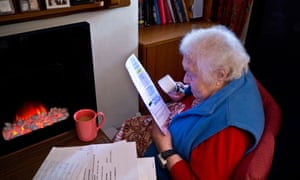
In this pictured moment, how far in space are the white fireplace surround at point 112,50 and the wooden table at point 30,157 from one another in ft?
1.55

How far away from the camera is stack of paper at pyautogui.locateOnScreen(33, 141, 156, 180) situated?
91 centimetres

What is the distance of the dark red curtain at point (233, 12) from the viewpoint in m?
2.04

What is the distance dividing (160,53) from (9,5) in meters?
0.94

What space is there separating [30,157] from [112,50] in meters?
0.71

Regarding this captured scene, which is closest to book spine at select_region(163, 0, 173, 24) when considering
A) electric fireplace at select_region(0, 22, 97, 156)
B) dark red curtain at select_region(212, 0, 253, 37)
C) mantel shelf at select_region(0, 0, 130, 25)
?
dark red curtain at select_region(212, 0, 253, 37)

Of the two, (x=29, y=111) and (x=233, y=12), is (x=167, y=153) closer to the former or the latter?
(x=29, y=111)

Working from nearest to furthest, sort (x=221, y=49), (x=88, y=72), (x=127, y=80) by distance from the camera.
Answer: (x=221, y=49) < (x=88, y=72) < (x=127, y=80)

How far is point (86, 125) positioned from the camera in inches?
43.1

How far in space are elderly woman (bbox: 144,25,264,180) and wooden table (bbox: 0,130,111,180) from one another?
296 mm

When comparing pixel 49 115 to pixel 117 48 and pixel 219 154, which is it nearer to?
pixel 117 48

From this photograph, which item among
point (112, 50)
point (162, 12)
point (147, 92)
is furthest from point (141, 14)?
point (147, 92)

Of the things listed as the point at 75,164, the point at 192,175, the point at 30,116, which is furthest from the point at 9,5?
the point at 192,175

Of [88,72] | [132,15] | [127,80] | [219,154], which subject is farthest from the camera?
[127,80]

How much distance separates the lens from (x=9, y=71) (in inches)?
40.4
